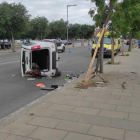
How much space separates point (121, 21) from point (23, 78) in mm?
4993

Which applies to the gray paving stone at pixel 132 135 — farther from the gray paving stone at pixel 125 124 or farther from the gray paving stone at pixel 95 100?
the gray paving stone at pixel 95 100

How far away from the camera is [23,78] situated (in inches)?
362

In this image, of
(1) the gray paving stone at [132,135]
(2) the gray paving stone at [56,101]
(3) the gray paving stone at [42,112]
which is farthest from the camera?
(2) the gray paving stone at [56,101]

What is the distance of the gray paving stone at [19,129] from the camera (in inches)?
140

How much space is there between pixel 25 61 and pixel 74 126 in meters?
6.14

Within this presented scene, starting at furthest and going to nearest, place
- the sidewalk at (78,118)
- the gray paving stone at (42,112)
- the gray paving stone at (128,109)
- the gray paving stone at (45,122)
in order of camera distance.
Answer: the gray paving stone at (128,109) → the gray paving stone at (42,112) → the gray paving stone at (45,122) → the sidewalk at (78,118)

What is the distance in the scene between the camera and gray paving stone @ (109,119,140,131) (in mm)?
3715

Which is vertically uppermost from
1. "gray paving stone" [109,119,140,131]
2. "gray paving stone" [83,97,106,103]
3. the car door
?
the car door

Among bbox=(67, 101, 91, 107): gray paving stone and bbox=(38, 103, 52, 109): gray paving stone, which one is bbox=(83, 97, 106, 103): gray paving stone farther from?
bbox=(38, 103, 52, 109): gray paving stone

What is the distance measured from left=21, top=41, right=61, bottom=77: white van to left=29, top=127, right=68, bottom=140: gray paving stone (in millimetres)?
5503

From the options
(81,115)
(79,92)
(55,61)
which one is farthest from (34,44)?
(81,115)

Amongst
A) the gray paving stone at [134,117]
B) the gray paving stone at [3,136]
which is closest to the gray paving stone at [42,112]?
the gray paving stone at [3,136]

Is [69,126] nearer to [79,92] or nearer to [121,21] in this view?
[79,92]

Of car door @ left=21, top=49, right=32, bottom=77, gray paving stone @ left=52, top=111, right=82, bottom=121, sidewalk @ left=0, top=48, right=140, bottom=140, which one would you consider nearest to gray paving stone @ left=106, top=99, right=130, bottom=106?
sidewalk @ left=0, top=48, right=140, bottom=140
